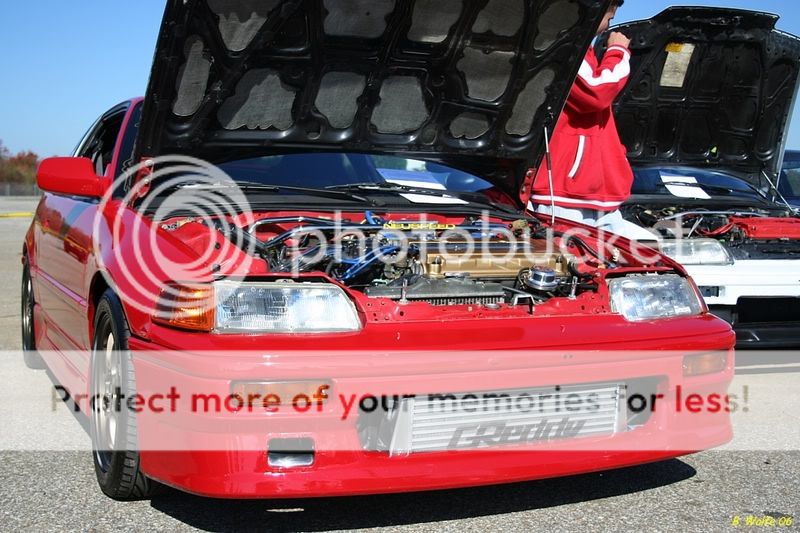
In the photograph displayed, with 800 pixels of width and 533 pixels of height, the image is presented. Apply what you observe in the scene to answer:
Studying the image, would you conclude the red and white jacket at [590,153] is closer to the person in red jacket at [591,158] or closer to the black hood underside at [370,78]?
the person in red jacket at [591,158]

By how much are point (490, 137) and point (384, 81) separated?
67 centimetres

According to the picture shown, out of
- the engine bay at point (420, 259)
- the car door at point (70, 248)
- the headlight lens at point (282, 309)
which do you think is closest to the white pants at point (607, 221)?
the engine bay at point (420, 259)

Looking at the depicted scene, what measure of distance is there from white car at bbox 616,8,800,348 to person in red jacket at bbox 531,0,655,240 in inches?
16.3

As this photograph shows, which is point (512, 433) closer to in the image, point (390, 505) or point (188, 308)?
point (390, 505)

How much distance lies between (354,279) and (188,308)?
0.66 m

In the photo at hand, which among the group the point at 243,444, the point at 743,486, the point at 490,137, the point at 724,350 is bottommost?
the point at 743,486

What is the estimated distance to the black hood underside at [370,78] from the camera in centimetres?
346

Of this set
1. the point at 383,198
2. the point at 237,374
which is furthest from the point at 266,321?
the point at 383,198

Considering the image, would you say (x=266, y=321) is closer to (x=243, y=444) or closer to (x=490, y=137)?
(x=243, y=444)

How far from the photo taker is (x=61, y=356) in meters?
4.12

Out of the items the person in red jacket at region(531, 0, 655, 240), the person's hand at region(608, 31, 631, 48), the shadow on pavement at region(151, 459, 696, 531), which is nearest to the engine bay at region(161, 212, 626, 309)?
the shadow on pavement at region(151, 459, 696, 531)

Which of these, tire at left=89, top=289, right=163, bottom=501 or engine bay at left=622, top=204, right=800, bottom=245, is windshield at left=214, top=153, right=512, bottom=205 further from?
engine bay at left=622, top=204, right=800, bottom=245

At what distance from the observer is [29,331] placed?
17.4 ft

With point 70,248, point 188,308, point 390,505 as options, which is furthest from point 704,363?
point 70,248
